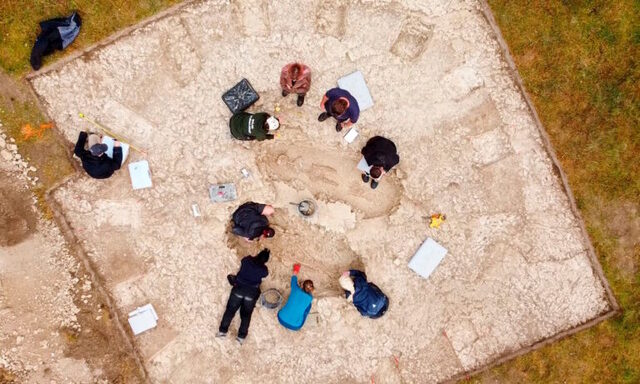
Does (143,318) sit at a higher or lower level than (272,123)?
lower

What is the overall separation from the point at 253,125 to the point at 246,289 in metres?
2.26

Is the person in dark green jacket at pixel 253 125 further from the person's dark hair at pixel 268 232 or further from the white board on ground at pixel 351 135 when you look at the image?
the person's dark hair at pixel 268 232

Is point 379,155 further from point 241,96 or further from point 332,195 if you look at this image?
point 241,96

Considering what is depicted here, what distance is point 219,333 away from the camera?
6512 millimetres

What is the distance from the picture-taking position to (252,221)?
6203mm

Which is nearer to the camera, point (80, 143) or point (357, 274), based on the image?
point (80, 143)

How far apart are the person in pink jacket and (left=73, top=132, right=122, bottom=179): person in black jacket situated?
2.49 metres

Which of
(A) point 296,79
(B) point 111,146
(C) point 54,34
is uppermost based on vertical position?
(C) point 54,34

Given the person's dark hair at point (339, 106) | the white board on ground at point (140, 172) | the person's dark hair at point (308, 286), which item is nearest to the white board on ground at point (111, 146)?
the white board on ground at point (140, 172)

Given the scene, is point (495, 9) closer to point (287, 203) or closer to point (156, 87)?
point (287, 203)

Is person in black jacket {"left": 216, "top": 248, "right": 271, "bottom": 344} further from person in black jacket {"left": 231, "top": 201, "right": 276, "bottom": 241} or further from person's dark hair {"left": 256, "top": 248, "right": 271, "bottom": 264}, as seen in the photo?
person in black jacket {"left": 231, "top": 201, "right": 276, "bottom": 241}

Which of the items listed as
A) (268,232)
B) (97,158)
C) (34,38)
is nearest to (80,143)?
(97,158)

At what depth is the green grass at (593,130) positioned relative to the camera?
21.2 feet

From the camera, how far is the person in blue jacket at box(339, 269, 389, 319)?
627 cm
